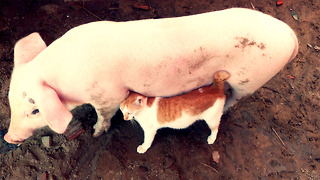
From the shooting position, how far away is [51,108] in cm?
166

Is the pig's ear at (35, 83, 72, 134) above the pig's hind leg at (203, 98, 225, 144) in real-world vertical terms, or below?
above

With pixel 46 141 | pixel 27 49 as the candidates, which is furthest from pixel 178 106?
pixel 46 141

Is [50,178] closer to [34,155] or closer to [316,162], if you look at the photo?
[34,155]

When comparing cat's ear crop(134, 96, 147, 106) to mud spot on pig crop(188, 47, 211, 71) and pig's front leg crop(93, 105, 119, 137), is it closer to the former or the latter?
pig's front leg crop(93, 105, 119, 137)

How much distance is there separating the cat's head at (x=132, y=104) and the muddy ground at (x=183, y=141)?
0.72 metres

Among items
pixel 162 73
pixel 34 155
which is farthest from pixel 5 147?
pixel 162 73

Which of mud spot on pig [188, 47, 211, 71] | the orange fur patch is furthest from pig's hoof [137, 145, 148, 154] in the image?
mud spot on pig [188, 47, 211, 71]

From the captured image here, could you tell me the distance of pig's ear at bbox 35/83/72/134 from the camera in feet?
5.43

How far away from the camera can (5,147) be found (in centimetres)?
237

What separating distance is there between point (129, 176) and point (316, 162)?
6.04ft

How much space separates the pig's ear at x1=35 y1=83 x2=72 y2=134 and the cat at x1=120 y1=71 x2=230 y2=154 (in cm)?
43

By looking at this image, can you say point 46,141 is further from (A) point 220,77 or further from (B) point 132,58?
(A) point 220,77

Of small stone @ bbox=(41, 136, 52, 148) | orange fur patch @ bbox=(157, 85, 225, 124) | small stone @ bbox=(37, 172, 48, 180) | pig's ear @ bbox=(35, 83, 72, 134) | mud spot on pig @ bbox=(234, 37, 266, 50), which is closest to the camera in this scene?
pig's ear @ bbox=(35, 83, 72, 134)

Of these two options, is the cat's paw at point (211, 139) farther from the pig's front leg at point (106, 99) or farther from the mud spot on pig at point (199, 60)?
the pig's front leg at point (106, 99)
